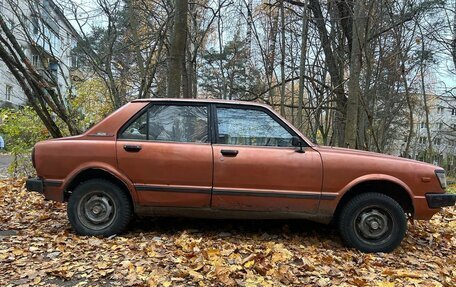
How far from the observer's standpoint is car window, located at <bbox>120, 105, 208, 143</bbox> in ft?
15.7

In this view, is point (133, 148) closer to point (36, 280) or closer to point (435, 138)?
point (36, 280)

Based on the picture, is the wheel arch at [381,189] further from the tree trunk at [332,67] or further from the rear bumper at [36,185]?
the tree trunk at [332,67]

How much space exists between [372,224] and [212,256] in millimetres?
1904

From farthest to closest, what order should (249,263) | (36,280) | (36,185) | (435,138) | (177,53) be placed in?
(435,138) → (177,53) → (36,185) → (249,263) → (36,280)

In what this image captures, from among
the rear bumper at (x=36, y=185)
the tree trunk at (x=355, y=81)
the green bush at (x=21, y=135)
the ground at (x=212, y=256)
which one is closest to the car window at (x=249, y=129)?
the ground at (x=212, y=256)

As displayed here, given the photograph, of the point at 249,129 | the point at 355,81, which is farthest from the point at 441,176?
the point at 355,81

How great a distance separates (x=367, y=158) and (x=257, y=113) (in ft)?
4.57

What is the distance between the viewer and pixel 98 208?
187 inches

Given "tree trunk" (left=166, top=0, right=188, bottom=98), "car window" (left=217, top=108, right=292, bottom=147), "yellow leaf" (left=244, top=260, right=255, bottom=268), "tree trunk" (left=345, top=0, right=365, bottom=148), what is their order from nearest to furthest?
"yellow leaf" (left=244, top=260, right=255, bottom=268), "car window" (left=217, top=108, right=292, bottom=147), "tree trunk" (left=166, top=0, right=188, bottom=98), "tree trunk" (left=345, top=0, right=365, bottom=148)

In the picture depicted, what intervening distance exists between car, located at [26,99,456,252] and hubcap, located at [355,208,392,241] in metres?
0.01

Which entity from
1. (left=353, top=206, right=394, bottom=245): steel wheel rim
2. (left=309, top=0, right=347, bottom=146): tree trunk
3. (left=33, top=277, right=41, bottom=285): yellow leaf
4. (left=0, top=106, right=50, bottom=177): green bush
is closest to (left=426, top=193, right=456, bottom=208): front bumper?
(left=353, top=206, right=394, bottom=245): steel wheel rim

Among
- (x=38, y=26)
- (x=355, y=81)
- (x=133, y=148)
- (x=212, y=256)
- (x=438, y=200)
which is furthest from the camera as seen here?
(x=38, y=26)

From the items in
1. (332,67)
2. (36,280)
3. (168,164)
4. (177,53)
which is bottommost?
(36,280)

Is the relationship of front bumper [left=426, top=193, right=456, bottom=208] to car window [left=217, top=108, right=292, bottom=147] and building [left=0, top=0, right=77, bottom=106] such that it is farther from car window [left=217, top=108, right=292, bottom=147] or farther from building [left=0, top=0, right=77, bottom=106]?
building [left=0, top=0, right=77, bottom=106]
